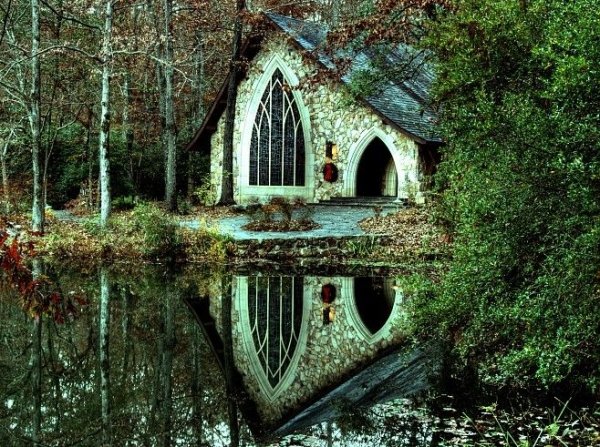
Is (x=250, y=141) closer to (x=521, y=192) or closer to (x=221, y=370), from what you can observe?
(x=221, y=370)

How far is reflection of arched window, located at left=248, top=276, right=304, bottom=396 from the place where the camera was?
7.99 meters

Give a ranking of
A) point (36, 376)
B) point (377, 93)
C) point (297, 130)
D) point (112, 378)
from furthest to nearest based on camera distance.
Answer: point (297, 130), point (377, 93), point (36, 376), point (112, 378)

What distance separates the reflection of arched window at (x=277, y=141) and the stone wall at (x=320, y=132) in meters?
0.36

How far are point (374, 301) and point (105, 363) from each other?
4.91m

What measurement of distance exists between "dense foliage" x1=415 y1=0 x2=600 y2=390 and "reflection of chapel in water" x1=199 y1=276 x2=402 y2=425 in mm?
1504

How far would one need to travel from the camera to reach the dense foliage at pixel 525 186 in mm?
5836

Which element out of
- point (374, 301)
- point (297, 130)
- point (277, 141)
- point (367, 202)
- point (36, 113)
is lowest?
point (374, 301)

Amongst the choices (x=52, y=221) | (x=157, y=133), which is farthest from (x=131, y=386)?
(x=157, y=133)

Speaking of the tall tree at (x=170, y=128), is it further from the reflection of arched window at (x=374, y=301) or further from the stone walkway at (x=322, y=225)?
the reflection of arched window at (x=374, y=301)

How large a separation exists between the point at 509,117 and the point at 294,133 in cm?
1907

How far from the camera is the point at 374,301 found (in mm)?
11320

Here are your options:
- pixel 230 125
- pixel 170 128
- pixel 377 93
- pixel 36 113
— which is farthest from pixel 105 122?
pixel 377 93

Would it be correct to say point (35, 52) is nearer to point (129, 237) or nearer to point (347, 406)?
point (129, 237)

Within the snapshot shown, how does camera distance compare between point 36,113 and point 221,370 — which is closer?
point 221,370
